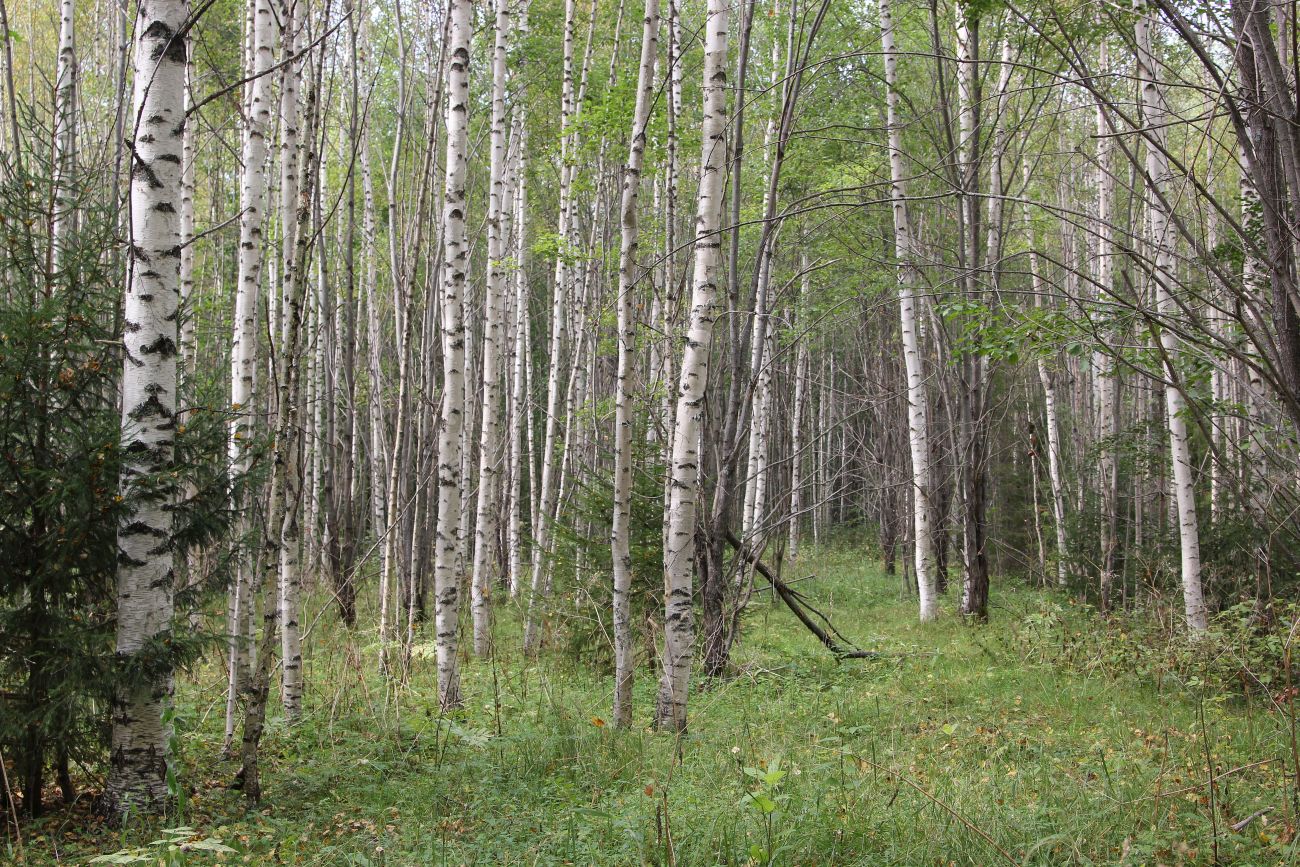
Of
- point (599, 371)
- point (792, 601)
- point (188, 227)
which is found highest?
point (188, 227)

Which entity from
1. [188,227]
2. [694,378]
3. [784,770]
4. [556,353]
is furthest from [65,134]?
[556,353]

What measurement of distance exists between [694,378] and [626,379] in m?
0.43

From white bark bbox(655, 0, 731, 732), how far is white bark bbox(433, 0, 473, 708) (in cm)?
178

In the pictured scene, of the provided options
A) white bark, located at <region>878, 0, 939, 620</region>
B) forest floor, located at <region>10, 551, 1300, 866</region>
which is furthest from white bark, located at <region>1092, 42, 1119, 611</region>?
white bark, located at <region>878, 0, 939, 620</region>

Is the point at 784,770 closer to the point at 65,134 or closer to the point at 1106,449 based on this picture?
the point at 65,134

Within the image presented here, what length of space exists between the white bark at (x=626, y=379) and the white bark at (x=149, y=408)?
8.22 ft

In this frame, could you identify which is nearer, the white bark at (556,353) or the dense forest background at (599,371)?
the dense forest background at (599,371)

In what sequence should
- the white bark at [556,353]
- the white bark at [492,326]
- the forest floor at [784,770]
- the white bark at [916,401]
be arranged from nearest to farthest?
the forest floor at [784,770], the white bark at [492,326], the white bark at [556,353], the white bark at [916,401]

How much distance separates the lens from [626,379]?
553 centimetres

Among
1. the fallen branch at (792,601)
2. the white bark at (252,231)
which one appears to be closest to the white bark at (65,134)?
the white bark at (252,231)

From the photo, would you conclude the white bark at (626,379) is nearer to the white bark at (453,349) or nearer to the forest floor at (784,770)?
the forest floor at (784,770)

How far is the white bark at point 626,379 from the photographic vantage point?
18.2ft

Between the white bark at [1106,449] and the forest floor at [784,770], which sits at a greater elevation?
the white bark at [1106,449]

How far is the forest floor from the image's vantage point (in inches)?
141
